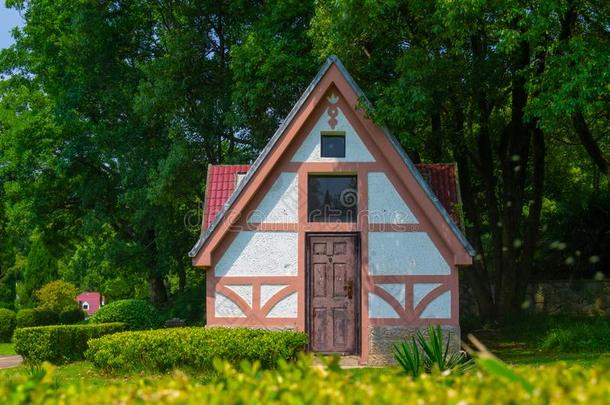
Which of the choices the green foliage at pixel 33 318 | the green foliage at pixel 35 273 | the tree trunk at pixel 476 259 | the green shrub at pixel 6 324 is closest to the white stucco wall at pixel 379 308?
the tree trunk at pixel 476 259

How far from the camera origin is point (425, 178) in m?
16.6

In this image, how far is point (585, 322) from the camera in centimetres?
1889

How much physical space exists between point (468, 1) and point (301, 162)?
468 centimetres

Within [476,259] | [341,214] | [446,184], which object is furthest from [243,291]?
[476,259]

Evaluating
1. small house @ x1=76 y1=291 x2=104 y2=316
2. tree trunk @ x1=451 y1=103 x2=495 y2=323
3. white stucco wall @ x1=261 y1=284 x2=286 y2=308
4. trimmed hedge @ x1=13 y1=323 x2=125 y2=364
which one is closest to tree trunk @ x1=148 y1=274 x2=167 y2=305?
trimmed hedge @ x1=13 y1=323 x2=125 y2=364

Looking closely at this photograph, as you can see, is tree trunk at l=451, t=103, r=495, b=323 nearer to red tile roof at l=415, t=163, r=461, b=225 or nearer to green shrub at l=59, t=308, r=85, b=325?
red tile roof at l=415, t=163, r=461, b=225

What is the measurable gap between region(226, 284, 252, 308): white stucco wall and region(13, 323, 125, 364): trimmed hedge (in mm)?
4064

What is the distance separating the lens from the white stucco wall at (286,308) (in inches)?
597

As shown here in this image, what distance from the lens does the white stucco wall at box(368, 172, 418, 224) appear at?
1520cm

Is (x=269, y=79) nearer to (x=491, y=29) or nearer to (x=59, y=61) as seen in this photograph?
(x=491, y=29)

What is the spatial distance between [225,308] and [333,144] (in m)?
4.20

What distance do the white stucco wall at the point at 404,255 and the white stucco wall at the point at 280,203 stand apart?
5.79 ft

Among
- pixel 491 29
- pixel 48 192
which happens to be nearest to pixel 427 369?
pixel 491 29

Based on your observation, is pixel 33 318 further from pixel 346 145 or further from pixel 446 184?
pixel 446 184
